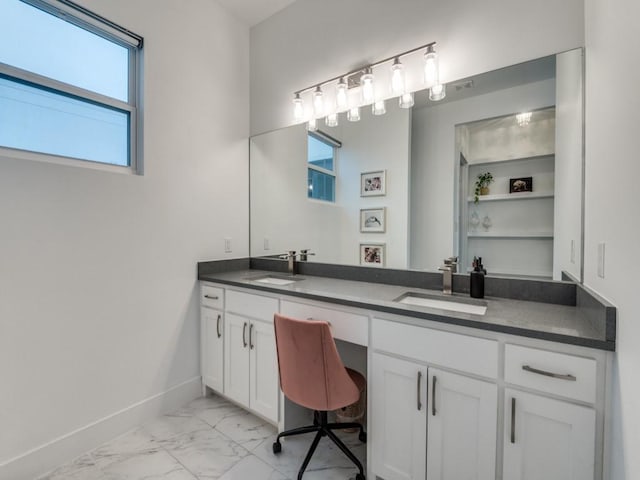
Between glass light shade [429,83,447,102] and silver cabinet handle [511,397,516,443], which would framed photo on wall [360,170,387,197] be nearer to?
glass light shade [429,83,447,102]

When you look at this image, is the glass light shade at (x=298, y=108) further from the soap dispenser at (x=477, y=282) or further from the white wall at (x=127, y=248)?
the soap dispenser at (x=477, y=282)

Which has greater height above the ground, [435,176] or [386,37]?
[386,37]

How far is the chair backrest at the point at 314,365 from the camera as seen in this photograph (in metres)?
1.42

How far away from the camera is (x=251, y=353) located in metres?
1.99

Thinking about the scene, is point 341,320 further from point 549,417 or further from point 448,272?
point 549,417

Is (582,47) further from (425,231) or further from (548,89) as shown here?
(425,231)

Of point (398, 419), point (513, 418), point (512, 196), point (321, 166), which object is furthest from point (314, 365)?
point (321, 166)

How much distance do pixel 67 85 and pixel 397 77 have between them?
6.31ft

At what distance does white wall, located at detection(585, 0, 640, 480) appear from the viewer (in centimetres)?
82

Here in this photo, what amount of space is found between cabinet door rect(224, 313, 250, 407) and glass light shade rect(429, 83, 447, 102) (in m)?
1.82

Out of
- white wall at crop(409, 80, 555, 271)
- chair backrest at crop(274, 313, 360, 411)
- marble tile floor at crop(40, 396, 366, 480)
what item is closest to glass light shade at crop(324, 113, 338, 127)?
white wall at crop(409, 80, 555, 271)

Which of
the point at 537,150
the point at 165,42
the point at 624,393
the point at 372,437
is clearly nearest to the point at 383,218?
the point at 537,150

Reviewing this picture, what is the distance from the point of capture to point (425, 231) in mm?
1944

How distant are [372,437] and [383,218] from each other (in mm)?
1272
